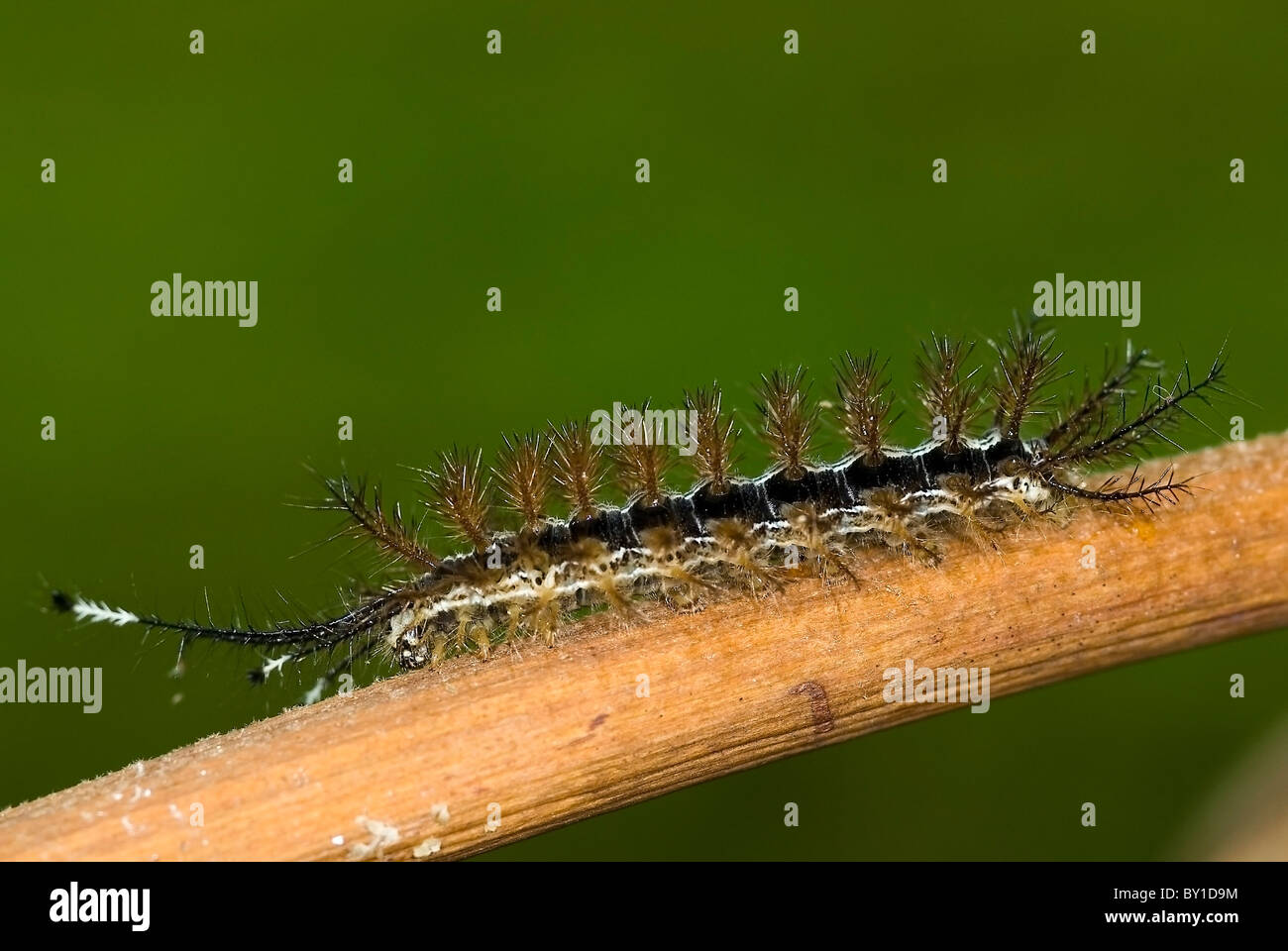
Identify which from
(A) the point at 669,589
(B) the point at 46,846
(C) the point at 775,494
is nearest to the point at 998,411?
(C) the point at 775,494

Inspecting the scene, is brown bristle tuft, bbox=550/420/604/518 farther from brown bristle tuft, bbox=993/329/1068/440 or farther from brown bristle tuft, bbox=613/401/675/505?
brown bristle tuft, bbox=993/329/1068/440

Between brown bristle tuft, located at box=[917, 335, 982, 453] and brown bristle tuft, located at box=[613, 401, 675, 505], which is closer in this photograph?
brown bristle tuft, located at box=[613, 401, 675, 505]

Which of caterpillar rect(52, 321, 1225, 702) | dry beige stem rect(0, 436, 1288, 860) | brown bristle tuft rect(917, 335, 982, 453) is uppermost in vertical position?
brown bristle tuft rect(917, 335, 982, 453)

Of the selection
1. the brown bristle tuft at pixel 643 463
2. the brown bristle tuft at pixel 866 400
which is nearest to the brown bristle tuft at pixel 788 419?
the brown bristle tuft at pixel 866 400

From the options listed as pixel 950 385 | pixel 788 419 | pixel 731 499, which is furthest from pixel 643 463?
pixel 950 385

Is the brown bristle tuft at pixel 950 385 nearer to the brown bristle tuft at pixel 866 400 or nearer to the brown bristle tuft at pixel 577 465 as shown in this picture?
the brown bristle tuft at pixel 866 400

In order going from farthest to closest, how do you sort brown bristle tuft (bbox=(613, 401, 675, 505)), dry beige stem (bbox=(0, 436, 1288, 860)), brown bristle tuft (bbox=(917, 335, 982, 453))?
brown bristle tuft (bbox=(917, 335, 982, 453))
brown bristle tuft (bbox=(613, 401, 675, 505))
dry beige stem (bbox=(0, 436, 1288, 860))

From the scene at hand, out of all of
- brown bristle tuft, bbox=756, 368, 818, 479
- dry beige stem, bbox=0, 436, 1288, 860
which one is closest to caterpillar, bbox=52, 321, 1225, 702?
brown bristle tuft, bbox=756, 368, 818, 479

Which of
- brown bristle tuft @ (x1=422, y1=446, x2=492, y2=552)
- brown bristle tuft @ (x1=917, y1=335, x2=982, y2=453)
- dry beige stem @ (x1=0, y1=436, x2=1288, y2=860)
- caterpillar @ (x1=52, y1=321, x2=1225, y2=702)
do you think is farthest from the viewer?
brown bristle tuft @ (x1=917, y1=335, x2=982, y2=453)

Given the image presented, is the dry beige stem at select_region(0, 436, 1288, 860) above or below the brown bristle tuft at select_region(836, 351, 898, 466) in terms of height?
below
